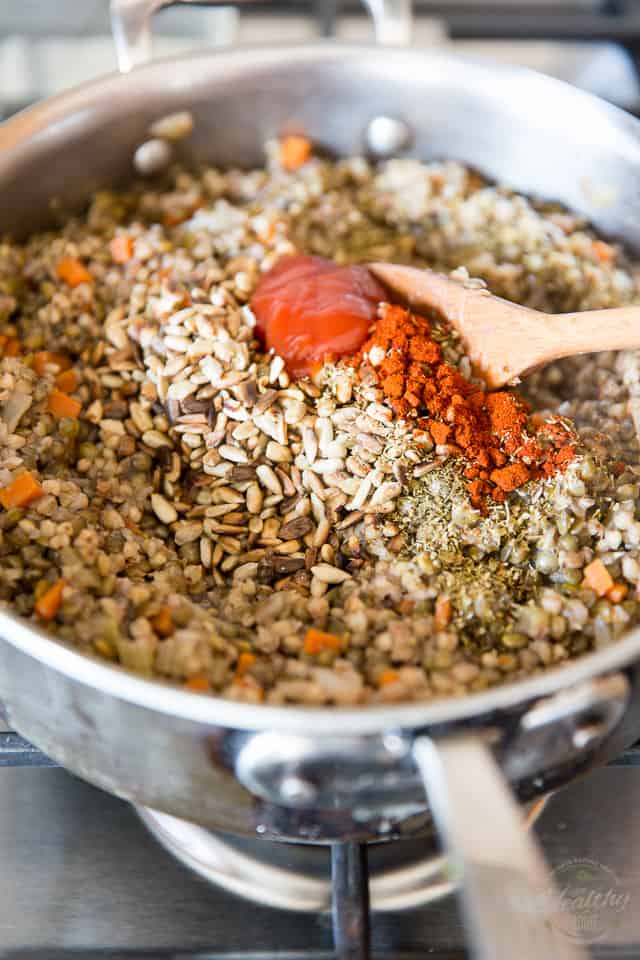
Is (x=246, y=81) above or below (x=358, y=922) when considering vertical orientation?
above

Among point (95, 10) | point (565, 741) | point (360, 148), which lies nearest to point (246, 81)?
point (360, 148)

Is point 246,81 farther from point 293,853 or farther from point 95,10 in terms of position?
point 293,853

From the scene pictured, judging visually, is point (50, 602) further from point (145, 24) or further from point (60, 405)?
point (145, 24)

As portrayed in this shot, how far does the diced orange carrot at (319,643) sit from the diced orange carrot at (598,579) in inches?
10.1

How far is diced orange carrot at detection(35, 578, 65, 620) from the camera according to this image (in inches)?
34.3

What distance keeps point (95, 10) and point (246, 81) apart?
77 cm

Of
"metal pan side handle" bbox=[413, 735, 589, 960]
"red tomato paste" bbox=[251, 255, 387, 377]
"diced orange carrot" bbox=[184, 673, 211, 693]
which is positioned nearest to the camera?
"metal pan side handle" bbox=[413, 735, 589, 960]

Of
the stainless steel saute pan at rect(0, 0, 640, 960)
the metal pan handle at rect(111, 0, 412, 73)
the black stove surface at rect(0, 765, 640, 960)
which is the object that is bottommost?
the black stove surface at rect(0, 765, 640, 960)

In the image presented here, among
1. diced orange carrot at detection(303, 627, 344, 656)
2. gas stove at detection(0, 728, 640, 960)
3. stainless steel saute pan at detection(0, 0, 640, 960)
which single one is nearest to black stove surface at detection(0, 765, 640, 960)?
gas stove at detection(0, 728, 640, 960)

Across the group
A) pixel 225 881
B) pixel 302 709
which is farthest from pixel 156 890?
pixel 302 709

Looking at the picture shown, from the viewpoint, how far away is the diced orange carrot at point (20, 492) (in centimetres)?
95

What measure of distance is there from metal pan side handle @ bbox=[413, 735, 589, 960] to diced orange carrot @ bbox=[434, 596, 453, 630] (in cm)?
24

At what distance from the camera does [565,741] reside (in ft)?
2.46

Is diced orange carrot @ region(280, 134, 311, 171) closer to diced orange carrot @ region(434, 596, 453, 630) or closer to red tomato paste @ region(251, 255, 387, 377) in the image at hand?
red tomato paste @ region(251, 255, 387, 377)
